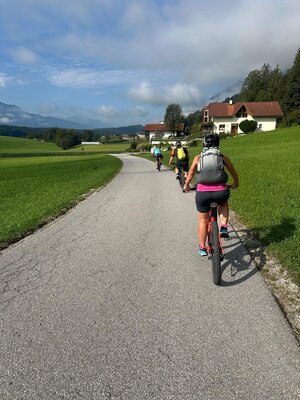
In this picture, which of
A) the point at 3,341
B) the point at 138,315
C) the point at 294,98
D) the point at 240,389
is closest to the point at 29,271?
the point at 3,341

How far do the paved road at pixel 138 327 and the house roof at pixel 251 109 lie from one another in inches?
3205

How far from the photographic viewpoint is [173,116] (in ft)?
387

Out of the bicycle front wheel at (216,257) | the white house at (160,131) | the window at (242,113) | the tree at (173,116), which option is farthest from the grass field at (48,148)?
the bicycle front wheel at (216,257)

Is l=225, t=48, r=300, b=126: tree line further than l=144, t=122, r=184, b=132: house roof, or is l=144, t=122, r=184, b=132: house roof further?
l=144, t=122, r=184, b=132: house roof

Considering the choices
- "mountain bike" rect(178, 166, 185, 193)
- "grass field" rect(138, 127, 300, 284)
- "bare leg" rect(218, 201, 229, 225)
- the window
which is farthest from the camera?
the window

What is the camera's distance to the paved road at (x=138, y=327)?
2.78 m

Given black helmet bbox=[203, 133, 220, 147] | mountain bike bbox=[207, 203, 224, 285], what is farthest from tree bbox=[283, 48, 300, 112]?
mountain bike bbox=[207, 203, 224, 285]

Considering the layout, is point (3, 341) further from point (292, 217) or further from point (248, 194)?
point (248, 194)

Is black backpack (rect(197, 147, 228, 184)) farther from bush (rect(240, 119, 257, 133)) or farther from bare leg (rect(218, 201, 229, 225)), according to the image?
bush (rect(240, 119, 257, 133))

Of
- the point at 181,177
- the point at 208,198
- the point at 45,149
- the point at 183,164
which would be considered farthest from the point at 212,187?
the point at 45,149

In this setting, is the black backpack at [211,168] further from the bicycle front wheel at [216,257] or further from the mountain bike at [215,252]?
the bicycle front wheel at [216,257]

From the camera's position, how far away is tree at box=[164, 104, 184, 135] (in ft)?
386

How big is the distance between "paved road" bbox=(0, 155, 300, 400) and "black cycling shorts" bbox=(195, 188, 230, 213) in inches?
39.5

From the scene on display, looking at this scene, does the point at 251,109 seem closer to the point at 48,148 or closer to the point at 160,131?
the point at 160,131
